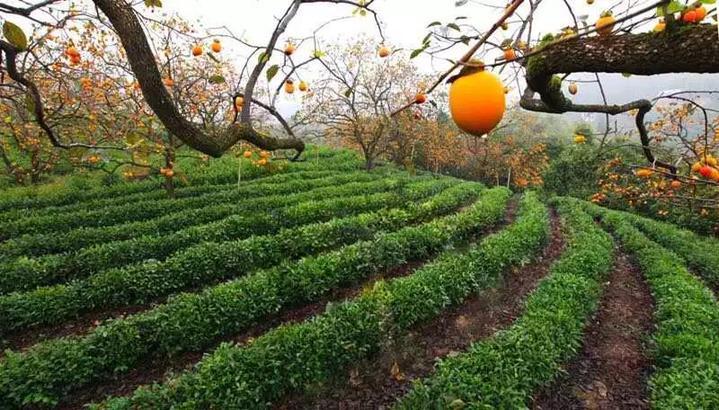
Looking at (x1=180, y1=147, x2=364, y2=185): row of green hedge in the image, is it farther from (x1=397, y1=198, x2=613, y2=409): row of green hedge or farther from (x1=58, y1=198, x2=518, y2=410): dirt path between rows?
(x1=397, y1=198, x2=613, y2=409): row of green hedge

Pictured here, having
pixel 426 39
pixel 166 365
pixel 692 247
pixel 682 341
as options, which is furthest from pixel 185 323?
pixel 692 247

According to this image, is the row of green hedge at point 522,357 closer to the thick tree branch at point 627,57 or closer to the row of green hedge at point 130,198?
the thick tree branch at point 627,57

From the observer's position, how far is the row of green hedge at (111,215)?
324 inches

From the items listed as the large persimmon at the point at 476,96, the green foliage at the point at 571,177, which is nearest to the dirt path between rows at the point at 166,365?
the large persimmon at the point at 476,96

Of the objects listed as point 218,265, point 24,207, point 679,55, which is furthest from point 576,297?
point 24,207

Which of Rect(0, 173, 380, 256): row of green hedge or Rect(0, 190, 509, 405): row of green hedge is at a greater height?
Rect(0, 173, 380, 256): row of green hedge

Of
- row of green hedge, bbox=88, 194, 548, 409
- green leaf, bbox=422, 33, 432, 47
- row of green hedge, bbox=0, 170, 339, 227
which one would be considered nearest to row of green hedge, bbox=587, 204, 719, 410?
row of green hedge, bbox=88, 194, 548, 409

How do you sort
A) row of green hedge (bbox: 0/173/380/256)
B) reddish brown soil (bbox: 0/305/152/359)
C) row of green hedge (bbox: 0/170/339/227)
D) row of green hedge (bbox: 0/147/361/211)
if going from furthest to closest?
row of green hedge (bbox: 0/147/361/211) → row of green hedge (bbox: 0/170/339/227) → row of green hedge (bbox: 0/173/380/256) → reddish brown soil (bbox: 0/305/152/359)

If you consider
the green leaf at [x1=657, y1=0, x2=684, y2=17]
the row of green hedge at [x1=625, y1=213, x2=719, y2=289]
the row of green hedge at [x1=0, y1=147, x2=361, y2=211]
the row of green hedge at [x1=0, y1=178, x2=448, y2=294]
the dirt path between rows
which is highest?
the green leaf at [x1=657, y1=0, x2=684, y2=17]

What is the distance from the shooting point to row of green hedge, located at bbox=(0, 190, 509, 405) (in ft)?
12.4

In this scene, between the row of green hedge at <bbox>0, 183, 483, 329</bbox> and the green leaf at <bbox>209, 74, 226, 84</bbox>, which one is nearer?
the green leaf at <bbox>209, 74, 226, 84</bbox>

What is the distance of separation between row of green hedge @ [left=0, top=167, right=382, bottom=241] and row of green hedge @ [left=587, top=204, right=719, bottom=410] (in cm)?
1038

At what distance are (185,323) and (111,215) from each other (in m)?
6.09

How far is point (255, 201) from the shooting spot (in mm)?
10289
